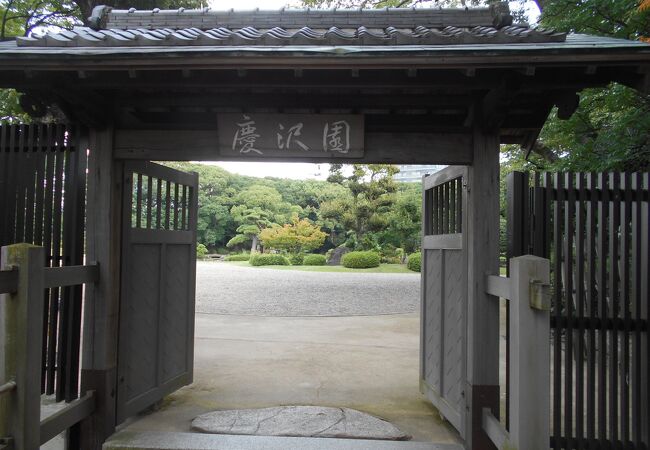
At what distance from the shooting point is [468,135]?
357 cm

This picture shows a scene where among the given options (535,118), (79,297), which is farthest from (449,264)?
(79,297)

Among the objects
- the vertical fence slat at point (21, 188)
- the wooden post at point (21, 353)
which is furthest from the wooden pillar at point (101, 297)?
the wooden post at point (21, 353)

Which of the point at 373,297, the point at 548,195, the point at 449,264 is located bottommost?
the point at 373,297

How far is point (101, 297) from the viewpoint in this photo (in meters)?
3.57

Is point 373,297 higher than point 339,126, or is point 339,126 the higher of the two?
point 339,126

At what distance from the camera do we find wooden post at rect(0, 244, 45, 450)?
8.34 ft

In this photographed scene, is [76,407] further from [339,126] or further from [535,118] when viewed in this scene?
[535,118]

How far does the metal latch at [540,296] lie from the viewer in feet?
8.02

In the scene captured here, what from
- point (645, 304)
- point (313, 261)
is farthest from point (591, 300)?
point (313, 261)

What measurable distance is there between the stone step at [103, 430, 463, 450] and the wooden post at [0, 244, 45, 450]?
973mm

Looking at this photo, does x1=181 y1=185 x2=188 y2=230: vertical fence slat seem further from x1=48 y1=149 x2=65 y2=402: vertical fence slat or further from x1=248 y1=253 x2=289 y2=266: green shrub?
x1=248 y1=253 x2=289 y2=266: green shrub

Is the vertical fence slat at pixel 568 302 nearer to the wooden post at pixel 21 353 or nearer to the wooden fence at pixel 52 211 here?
the wooden post at pixel 21 353

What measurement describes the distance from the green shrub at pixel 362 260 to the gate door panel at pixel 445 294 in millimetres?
20251

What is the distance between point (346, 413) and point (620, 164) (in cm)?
409
